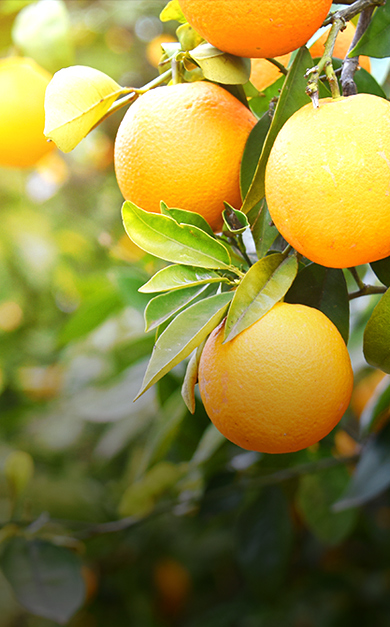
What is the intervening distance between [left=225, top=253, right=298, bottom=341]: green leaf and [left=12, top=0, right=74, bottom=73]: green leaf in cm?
74

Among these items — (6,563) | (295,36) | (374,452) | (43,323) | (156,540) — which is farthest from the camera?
(43,323)

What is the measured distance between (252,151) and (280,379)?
0.20 m

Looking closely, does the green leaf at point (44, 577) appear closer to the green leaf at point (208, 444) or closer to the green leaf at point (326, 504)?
the green leaf at point (208, 444)

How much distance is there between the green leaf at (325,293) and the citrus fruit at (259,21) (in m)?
0.20

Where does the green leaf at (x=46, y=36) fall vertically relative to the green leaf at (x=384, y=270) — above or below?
above

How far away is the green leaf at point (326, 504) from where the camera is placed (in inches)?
41.3

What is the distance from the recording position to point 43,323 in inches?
78.6

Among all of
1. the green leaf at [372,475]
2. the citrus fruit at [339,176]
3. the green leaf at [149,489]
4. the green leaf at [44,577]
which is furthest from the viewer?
the green leaf at [149,489]

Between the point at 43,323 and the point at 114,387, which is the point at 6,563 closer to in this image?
the point at 114,387

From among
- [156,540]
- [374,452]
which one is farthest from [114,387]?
[156,540]

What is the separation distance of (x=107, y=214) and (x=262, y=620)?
1466 millimetres

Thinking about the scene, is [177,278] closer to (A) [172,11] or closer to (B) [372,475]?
(A) [172,11]

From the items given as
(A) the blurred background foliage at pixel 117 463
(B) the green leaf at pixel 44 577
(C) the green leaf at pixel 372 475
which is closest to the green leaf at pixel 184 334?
(A) the blurred background foliage at pixel 117 463

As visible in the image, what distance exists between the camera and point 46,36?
Answer: 3.27ft
